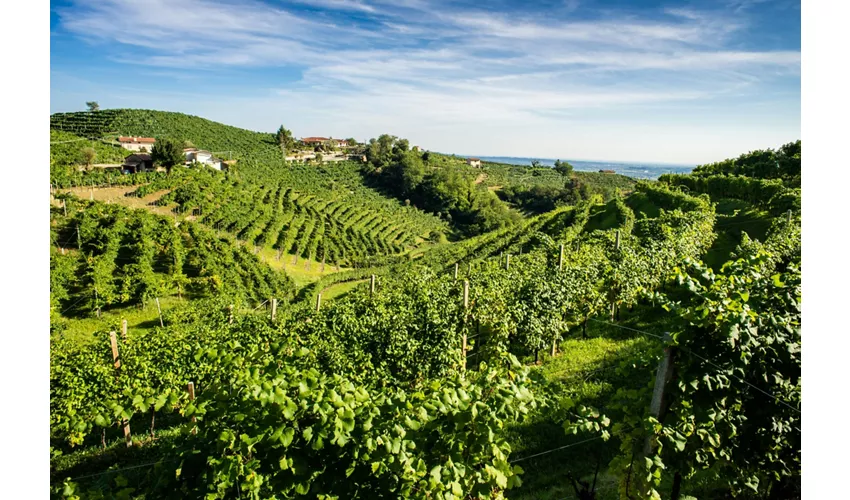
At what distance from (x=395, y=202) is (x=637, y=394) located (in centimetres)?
6814

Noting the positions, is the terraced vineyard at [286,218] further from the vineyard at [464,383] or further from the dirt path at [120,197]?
the vineyard at [464,383]

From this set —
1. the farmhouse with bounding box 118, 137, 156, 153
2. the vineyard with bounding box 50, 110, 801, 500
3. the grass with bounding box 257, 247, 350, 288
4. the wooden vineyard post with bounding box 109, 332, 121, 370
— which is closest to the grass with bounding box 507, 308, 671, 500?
the vineyard with bounding box 50, 110, 801, 500

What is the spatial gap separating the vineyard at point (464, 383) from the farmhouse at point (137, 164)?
22300 mm

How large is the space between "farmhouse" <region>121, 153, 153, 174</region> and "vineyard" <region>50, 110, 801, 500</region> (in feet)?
73.2

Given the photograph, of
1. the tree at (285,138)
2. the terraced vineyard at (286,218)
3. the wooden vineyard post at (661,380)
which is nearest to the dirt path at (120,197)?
the terraced vineyard at (286,218)

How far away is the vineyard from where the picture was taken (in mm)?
3191

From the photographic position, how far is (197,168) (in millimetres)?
47219

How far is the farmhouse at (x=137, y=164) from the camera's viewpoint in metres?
45.2

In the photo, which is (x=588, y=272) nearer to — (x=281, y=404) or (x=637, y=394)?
(x=637, y=394)

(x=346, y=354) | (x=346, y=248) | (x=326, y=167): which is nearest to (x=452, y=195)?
(x=326, y=167)

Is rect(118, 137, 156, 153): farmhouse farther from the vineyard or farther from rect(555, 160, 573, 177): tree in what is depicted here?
rect(555, 160, 573, 177): tree

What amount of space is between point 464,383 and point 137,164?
172 feet

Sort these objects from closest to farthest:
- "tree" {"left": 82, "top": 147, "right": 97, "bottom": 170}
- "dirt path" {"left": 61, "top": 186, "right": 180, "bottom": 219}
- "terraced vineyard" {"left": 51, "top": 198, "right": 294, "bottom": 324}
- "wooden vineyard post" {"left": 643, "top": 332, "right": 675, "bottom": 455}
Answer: "wooden vineyard post" {"left": 643, "top": 332, "right": 675, "bottom": 455} < "terraced vineyard" {"left": 51, "top": 198, "right": 294, "bottom": 324} < "dirt path" {"left": 61, "top": 186, "right": 180, "bottom": 219} < "tree" {"left": 82, "top": 147, "right": 97, "bottom": 170}

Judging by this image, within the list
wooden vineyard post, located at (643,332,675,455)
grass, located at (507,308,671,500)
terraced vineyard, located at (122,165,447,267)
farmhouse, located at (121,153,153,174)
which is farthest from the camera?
farmhouse, located at (121,153,153,174)
